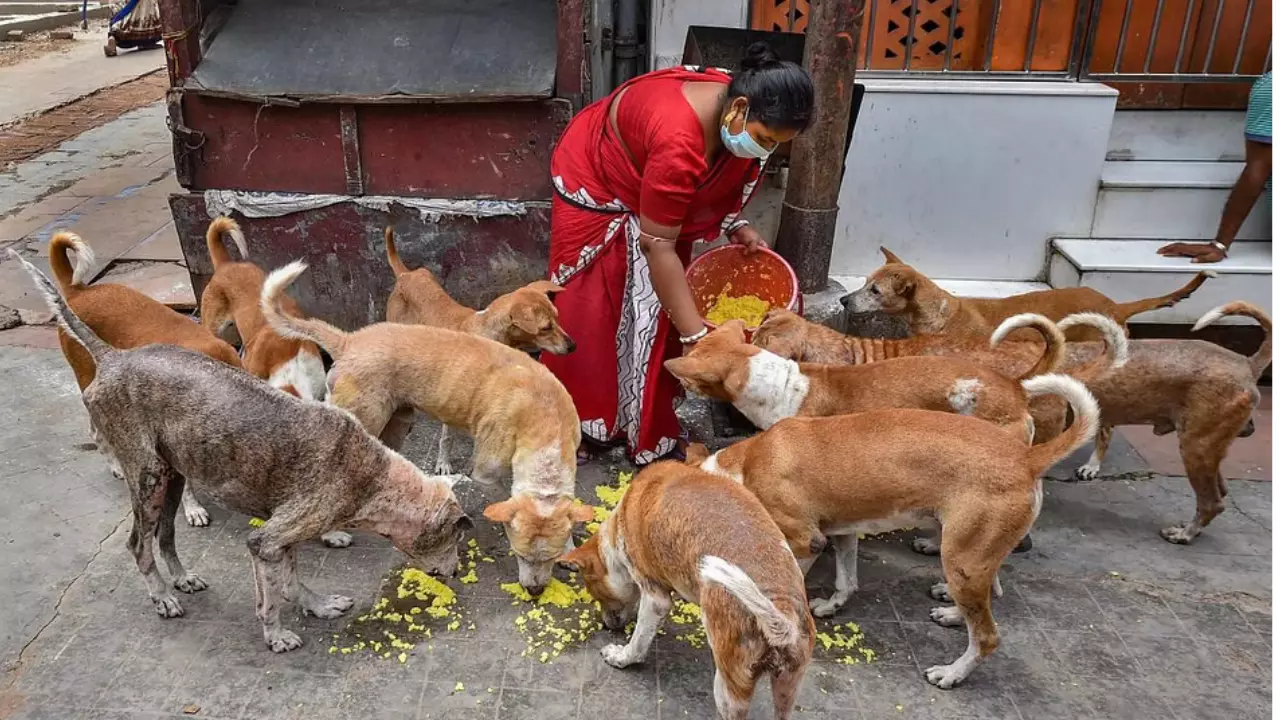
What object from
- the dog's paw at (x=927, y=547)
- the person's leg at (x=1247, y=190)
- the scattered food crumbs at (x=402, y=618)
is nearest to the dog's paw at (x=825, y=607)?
the dog's paw at (x=927, y=547)

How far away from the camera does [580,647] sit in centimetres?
Result: 437

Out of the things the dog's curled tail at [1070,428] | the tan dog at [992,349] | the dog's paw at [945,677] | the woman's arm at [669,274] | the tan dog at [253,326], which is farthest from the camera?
the tan dog at [253,326]

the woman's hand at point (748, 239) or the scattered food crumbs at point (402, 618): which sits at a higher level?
the woman's hand at point (748, 239)

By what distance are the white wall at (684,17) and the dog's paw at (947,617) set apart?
4813 mm

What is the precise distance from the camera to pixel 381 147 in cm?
685

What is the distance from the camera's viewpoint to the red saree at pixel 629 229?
15.4ft

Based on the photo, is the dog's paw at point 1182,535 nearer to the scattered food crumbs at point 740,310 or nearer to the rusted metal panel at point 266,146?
the scattered food crumbs at point 740,310

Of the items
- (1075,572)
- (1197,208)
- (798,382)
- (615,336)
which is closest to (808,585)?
(798,382)

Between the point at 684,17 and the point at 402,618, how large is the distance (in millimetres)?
5321

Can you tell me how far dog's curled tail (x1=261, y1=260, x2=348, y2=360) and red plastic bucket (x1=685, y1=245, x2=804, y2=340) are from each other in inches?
89.8

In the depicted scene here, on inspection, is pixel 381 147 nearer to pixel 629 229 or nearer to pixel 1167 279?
pixel 629 229

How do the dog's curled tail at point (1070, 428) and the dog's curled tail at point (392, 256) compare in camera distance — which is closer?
the dog's curled tail at point (1070, 428)

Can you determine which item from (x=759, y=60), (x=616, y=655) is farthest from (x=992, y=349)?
(x=616, y=655)

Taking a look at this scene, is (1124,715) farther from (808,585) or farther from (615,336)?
(615,336)
